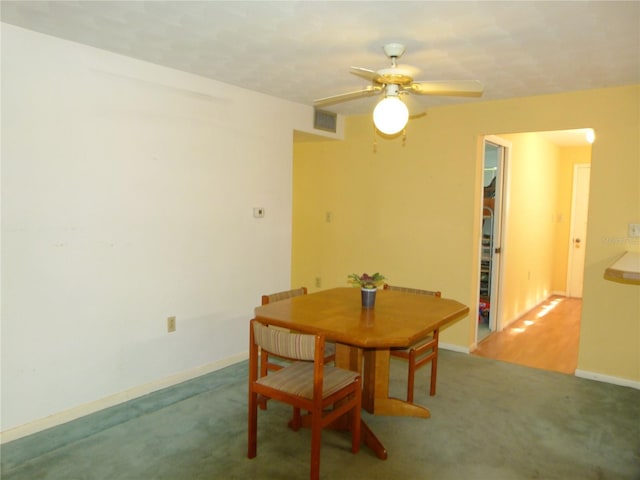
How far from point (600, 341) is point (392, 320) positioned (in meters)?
2.22

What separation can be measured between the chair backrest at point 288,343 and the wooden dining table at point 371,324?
0.15m

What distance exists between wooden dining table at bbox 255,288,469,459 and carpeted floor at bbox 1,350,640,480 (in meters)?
0.12

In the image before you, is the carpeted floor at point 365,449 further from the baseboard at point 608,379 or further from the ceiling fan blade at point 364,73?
the ceiling fan blade at point 364,73

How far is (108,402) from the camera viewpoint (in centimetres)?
302

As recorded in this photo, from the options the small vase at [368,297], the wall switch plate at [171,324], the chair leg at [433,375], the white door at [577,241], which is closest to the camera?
the small vase at [368,297]

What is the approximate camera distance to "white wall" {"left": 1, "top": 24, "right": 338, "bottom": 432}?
258cm

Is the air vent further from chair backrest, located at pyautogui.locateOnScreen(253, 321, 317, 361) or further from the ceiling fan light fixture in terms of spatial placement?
chair backrest, located at pyautogui.locateOnScreen(253, 321, 317, 361)

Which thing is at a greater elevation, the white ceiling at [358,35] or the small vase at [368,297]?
the white ceiling at [358,35]

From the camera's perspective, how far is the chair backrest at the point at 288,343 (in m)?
2.07

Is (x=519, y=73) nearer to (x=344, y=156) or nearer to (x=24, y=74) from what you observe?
(x=344, y=156)

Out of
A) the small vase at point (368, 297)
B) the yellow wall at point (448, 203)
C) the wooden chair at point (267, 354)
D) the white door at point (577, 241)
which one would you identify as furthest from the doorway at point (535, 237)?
the small vase at point (368, 297)

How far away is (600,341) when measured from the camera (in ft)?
11.9

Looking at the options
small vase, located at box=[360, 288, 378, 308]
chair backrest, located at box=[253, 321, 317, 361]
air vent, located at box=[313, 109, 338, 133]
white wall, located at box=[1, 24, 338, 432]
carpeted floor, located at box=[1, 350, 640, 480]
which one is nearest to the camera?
chair backrest, located at box=[253, 321, 317, 361]

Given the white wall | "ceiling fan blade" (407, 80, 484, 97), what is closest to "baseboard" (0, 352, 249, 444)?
the white wall
